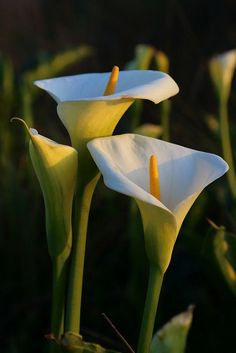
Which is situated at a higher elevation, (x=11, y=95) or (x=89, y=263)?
(x=11, y=95)

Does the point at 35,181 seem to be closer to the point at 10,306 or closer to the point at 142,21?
the point at 10,306

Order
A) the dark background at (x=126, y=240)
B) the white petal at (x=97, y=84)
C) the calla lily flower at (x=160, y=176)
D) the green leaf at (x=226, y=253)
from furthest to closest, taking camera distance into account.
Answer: the dark background at (x=126, y=240) < the green leaf at (x=226, y=253) < the white petal at (x=97, y=84) < the calla lily flower at (x=160, y=176)

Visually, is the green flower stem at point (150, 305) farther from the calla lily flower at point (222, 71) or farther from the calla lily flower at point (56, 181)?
the calla lily flower at point (222, 71)

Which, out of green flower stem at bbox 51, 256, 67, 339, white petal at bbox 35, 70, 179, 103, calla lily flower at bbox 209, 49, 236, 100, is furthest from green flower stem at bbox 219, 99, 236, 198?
green flower stem at bbox 51, 256, 67, 339

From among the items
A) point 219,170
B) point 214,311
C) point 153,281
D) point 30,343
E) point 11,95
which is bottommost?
point 30,343

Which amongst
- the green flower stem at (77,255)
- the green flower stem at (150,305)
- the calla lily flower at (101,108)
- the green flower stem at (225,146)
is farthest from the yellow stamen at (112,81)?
the green flower stem at (225,146)

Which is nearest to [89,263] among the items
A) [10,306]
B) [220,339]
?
[10,306]

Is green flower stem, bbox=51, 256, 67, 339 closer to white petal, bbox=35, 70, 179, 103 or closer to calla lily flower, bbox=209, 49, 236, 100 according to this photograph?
white petal, bbox=35, 70, 179, 103
